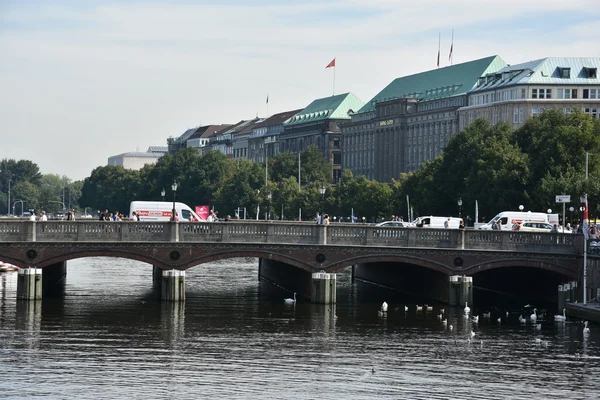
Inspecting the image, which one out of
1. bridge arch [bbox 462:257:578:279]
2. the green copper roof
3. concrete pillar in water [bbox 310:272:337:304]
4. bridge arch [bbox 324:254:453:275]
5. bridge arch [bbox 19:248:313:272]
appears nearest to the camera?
bridge arch [bbox 19:248:313:272]

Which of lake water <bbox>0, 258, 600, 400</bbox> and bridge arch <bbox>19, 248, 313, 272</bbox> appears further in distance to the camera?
bridge arch <bbox>19, 248, 313, 272</bbox>

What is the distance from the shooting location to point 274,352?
58062 mm

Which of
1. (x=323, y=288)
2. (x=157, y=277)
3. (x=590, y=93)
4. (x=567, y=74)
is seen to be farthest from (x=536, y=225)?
(x=567, y=74)

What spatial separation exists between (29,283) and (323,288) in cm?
1653

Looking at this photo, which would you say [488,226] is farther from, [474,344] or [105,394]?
[105,394]

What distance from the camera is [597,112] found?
195625mm

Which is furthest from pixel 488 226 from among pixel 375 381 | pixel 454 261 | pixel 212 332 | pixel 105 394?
pixel 105 394

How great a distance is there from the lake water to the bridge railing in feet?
12.6

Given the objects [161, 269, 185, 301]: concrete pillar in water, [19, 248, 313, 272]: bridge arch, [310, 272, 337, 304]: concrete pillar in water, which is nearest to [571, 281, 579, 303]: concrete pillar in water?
[310, 272, 337, 304]: concrete pillar in water

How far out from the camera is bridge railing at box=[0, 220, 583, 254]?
7338 cm

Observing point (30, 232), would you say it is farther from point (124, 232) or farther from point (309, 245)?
point (309, 245)

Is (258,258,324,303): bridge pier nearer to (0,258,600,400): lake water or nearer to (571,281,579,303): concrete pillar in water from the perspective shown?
(0,258,600,400): lake water

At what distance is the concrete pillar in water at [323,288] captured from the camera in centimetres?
7644

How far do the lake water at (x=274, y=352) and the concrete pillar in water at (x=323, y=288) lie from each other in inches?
29.4
